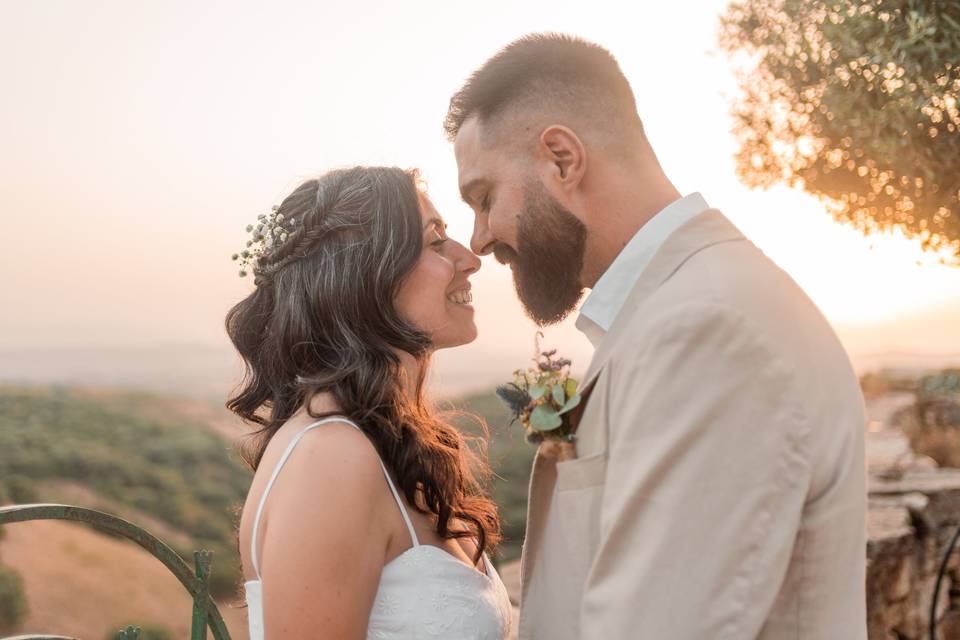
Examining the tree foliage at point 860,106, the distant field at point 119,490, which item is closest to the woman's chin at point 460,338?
the tree foliage at point 860,106

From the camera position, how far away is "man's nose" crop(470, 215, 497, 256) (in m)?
2.31

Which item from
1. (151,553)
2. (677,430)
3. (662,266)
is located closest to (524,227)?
(662,266)

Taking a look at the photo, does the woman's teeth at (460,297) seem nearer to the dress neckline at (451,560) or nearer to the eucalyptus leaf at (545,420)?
the dress neckline at (451,560)

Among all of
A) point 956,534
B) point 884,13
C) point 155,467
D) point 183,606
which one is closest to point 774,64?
point 884,13

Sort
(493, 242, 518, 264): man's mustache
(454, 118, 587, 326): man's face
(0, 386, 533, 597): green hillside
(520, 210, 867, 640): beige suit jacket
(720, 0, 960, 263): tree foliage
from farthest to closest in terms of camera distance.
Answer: (0, 386, 533, 597): green hillside → (720, 0, 960, 263): tree foliage → (493, 242, 518, 264): man's mustache → (454, 118, 587, 326): man's face → (520, 210, 867, 640): beige suit jacket

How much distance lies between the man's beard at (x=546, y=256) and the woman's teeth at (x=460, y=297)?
0.51m

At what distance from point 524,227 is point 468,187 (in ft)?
0.73

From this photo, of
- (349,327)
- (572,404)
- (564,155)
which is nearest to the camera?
(572,404)

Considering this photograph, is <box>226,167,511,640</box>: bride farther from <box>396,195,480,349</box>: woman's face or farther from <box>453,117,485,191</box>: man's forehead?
<box>453,117,485,191</box>: man's forehead

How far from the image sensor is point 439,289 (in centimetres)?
272

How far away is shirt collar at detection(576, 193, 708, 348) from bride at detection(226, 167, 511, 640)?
2.22 ft

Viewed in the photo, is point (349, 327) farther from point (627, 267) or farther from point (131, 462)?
point (131, 462)

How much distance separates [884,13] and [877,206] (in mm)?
1412

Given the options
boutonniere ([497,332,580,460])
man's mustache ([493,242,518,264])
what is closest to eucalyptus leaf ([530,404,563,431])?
boutonniere ([497,332,580,460])
